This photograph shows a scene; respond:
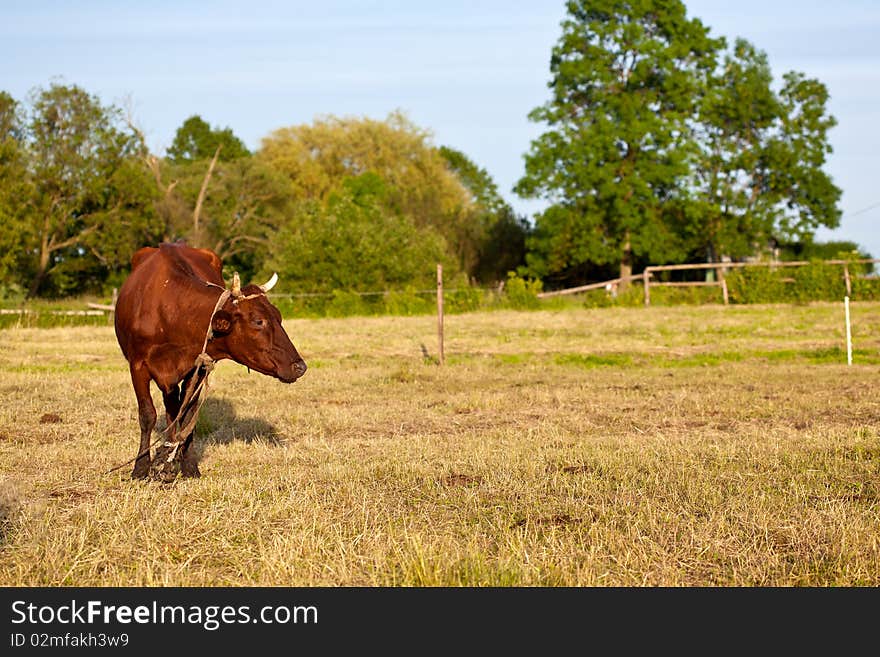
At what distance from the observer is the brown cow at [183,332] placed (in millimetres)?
7258

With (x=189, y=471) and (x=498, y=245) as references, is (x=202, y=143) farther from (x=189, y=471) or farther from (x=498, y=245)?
(x=189, y=471)

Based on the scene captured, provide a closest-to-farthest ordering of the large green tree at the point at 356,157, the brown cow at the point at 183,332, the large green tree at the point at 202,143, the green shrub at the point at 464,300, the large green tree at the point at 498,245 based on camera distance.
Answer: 1. the brown cow at the point at 183,332
2. the green shrub at the point at 464,300
3. the large green tree at the point at 498,245
4. the large green tree at the point at 356,157
5. the large green tree at the point at 202,143

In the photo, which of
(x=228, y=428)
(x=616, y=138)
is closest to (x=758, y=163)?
(x=616, y=138)

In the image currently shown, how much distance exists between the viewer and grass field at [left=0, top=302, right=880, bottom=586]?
5.27 metres

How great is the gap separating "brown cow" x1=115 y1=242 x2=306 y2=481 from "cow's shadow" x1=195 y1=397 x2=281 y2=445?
1.65m

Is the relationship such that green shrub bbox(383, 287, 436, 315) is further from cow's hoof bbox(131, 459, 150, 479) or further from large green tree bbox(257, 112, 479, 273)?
large green tree bbox(257, 112, 479, 273)

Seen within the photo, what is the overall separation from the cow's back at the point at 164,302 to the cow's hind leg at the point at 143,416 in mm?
160

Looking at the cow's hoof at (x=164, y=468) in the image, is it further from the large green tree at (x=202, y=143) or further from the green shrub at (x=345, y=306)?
the large green tree at (x=202, y=143)

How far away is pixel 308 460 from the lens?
8617 mm

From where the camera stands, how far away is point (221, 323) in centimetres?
720

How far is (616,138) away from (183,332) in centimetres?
3965

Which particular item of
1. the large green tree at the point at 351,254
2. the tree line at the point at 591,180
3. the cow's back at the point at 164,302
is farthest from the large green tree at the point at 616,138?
the cow's back at the point at 164,302
